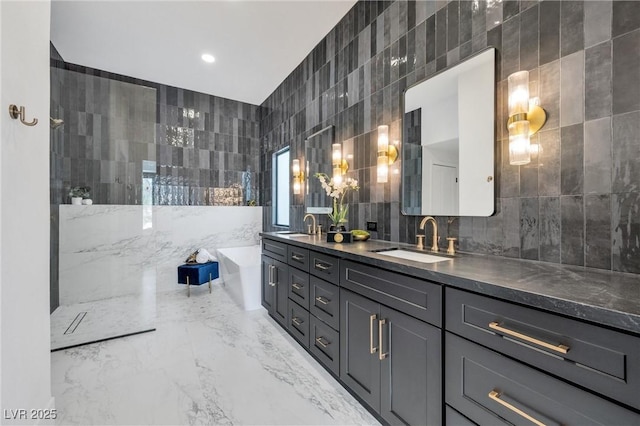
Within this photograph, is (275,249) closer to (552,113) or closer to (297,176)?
(297,176)

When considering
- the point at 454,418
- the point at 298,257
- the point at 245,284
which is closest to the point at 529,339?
the point at 454,418

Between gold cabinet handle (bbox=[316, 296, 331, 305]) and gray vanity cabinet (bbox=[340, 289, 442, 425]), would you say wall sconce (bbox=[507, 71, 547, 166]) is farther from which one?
gold cabinet handle (bbox=[316, 296, 331, 305])

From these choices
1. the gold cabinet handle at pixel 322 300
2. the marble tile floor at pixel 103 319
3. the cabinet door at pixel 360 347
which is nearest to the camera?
the cabinet door at pixel 360 347

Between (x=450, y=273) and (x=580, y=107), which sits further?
(x=580, y=107)

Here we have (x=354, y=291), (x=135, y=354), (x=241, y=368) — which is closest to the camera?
(x=354, y=291)

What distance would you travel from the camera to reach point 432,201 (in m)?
1.89

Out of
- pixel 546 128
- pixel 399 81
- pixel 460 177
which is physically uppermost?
pixel 399 81

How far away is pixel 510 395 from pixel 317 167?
2.71m

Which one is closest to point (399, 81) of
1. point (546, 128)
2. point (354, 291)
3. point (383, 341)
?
point (546, 128)

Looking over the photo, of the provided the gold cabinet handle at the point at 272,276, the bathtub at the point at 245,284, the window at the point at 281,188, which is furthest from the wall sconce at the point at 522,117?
the window at the point at 281,188

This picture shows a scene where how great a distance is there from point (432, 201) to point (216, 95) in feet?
14.0

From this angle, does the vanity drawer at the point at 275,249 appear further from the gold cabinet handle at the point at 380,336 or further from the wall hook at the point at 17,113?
the wall hook at the point at 17,113

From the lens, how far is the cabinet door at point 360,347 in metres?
1.47

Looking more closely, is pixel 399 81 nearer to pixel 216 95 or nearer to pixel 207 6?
pixel 207 6
